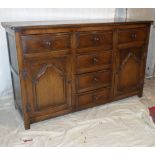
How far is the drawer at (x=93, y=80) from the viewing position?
6.63 feet

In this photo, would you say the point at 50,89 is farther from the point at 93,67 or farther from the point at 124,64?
the point at 124,64

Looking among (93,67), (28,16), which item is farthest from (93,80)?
(28,16)

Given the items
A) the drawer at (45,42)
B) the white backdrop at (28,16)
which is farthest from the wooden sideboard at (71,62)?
the white backdrop at (28,16)

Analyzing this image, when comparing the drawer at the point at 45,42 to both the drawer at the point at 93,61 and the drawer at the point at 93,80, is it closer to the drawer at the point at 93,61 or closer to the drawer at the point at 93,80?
the drawer at the point at 93,61

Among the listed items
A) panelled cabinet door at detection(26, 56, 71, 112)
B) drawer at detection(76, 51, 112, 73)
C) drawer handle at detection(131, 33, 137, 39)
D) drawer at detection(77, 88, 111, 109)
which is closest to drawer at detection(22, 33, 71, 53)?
panelled cabinet door at detection(26, 56, 71, 112)

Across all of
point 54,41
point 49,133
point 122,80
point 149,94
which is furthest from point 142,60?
point 49,133

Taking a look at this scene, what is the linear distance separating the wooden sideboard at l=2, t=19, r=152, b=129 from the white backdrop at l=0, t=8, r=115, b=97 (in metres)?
0.34

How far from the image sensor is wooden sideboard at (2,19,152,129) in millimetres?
1688

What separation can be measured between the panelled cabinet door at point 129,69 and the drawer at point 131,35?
0.33 ft

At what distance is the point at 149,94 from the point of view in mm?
2645

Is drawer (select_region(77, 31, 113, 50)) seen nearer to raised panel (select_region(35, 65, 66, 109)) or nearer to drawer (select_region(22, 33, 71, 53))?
drawer (select_region(22, 33, 71, 53))

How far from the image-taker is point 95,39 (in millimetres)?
1916

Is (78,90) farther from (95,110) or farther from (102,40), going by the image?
(102,40)

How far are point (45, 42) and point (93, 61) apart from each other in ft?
1.78
